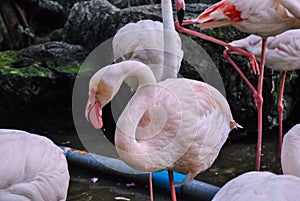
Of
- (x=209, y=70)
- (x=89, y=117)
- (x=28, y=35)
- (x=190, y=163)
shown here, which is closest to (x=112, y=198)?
(x=190, y=163)

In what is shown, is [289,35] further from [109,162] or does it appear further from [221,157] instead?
[109,162]

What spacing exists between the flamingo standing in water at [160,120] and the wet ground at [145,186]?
3.13 feet

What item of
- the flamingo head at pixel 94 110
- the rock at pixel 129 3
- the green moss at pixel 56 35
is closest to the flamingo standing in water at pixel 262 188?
the flamingo head at pixel 94 110

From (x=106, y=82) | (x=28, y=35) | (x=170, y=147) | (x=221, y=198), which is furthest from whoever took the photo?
(x=28, y=35)

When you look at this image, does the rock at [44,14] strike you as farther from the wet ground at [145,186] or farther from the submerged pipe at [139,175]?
the submerged pipe at [139,175]

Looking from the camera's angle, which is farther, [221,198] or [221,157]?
[221,157]

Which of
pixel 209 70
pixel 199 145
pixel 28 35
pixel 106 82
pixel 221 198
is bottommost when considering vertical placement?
pixel 28 35

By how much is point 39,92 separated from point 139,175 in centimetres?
196

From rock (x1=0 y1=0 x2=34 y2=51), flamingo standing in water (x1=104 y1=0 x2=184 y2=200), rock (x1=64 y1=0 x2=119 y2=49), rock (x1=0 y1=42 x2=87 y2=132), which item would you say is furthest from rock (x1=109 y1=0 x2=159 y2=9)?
flamingo standing in water (x1=104 y1=0 x2=184 y2=200)

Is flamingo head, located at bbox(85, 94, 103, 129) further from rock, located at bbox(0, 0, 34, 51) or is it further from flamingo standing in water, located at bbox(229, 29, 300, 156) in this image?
rock, located at bbox(0, 0, 34, 51)

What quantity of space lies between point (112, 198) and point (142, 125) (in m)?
1.16

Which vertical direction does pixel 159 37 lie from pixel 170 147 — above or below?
above

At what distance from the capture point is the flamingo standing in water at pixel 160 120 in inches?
85.6

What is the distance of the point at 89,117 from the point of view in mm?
2180
